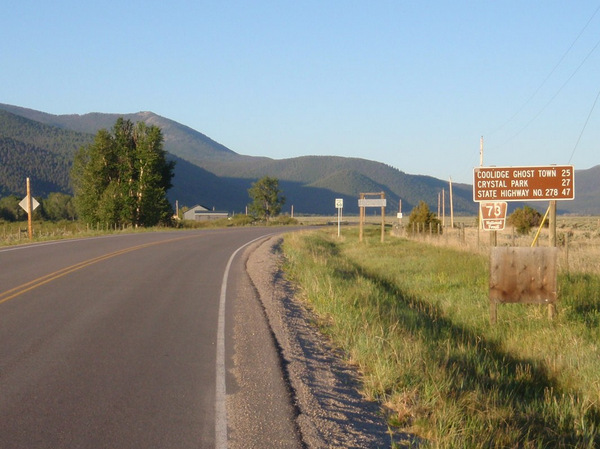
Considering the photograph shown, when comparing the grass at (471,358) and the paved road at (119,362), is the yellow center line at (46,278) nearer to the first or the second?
the paved road at (119,362)

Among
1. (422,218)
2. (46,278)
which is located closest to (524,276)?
(46,278)

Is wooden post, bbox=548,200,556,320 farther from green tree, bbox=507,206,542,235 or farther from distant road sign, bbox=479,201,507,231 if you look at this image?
green tree, bbox=507,206,542,235

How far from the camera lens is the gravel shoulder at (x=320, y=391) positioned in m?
5.88

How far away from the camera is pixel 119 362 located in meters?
8.43

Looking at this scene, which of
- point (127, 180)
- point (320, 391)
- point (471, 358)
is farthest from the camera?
point (127, 180)

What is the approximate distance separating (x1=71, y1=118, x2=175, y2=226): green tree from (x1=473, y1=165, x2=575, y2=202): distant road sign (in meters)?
55.8

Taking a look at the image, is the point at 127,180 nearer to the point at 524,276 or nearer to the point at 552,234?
the point at 552,234

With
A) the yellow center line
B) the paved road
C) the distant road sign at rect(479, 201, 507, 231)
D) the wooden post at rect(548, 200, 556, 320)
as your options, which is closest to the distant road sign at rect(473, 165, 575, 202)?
the wooden post at rect(548, 200, 556, 320)

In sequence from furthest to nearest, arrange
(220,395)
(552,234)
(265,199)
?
(265,199) → (552,234) → (220,395)

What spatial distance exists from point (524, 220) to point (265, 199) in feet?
223

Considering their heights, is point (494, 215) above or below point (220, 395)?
above

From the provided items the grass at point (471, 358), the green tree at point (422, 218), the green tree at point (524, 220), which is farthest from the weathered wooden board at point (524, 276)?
the green tree at point (422, 218)

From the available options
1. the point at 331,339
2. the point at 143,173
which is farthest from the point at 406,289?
the point at 143,173

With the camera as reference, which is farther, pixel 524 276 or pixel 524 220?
pixel 524 220
